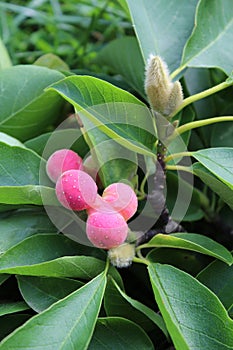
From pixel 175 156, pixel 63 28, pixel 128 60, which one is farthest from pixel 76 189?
pixel 63 28

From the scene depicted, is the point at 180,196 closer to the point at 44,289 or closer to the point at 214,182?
the point at 214,182

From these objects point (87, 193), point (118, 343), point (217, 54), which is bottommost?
point (118, 343)

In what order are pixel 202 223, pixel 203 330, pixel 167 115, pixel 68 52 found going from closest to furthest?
pixel 203 330, pixel 167 115, pixel 202 223, pixel 68 52

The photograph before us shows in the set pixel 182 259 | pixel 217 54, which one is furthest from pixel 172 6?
pixel 182 259

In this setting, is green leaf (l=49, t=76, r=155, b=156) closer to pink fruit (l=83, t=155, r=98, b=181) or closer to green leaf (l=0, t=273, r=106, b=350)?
pink fruit (l=83, t=155, r=98, b=181)

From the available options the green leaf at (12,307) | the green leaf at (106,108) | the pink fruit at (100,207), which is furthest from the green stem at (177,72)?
the green leaf at (12,307)

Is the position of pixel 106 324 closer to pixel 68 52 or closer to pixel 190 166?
pixel 190 166
